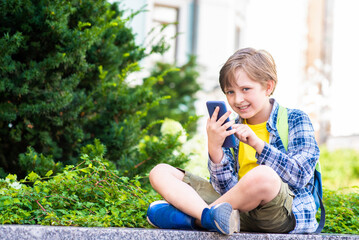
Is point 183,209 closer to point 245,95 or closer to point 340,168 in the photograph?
point 245,95

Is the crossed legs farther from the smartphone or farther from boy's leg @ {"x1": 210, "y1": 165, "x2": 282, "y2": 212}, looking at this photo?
the smartphone

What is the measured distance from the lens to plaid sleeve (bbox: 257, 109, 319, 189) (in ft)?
7.86

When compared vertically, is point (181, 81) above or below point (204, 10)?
below

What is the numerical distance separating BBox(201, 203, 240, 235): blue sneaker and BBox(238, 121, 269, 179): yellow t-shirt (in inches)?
18.7

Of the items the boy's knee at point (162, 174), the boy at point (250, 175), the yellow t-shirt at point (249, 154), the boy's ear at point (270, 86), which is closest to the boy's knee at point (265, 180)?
the boy at point (250, 175)

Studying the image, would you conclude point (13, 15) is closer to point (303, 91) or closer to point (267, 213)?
point (267, 213)

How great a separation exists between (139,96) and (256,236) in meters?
2.03

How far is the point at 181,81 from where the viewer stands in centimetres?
926

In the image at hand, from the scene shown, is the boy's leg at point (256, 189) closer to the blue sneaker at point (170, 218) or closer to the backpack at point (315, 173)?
the blue sneaker at point (170, 218)

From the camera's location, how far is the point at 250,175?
7.52ft

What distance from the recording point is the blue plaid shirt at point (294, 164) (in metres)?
2.40

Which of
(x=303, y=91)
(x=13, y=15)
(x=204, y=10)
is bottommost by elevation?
(x=303, y=91)

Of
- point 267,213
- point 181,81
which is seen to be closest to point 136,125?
point 267,213

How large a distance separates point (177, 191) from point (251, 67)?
823 millimetres
